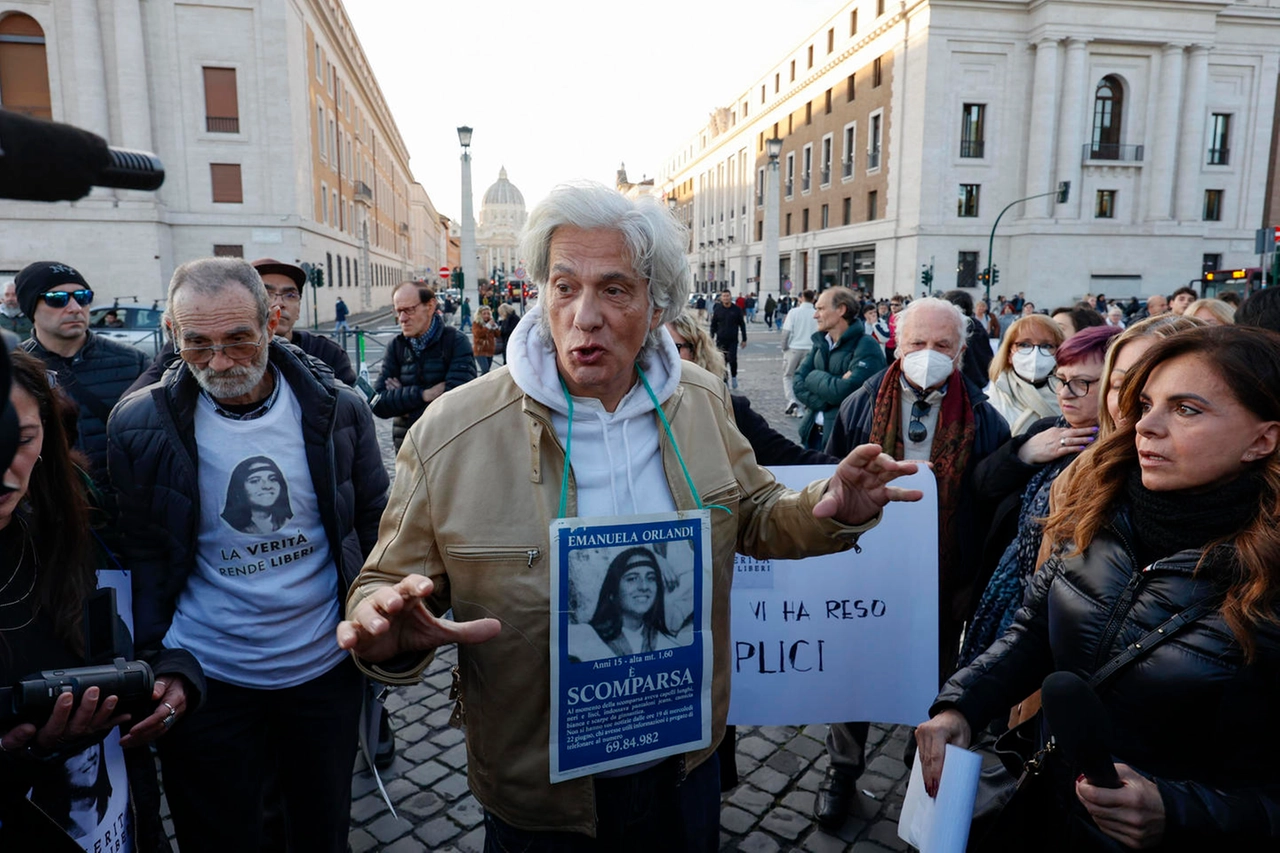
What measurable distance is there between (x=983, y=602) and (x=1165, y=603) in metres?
1.19

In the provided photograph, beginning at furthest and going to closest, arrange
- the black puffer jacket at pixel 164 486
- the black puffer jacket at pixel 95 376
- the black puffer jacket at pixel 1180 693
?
1. the black puffer jacket at pixel 95 376
2. the black puffer jacket at pixel 164 486
3. the black puffer jacket at pixel 1180 693

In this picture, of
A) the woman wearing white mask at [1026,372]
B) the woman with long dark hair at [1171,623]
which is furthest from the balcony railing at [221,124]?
the woman with long dark hair at [1171,623]

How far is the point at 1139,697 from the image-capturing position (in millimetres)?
1700

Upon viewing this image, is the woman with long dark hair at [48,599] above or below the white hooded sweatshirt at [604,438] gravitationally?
below

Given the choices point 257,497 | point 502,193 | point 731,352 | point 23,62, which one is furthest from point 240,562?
point 502,193

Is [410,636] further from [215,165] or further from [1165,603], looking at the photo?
[215,165]

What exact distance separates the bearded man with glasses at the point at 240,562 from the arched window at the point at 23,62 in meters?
33.9

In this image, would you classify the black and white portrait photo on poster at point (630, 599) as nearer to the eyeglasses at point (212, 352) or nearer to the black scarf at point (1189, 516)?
the black scarf at point (1189, 516)

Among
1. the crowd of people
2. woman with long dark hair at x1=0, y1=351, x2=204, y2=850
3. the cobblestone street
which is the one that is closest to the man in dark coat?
the cobblestone street

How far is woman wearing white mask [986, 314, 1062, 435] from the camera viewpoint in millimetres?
4059

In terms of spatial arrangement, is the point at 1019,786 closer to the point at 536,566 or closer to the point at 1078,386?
the point at 536,566

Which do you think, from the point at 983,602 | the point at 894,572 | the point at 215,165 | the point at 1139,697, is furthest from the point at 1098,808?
the point at 215,165

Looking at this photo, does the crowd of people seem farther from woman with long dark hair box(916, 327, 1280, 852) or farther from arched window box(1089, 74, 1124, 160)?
arched window box(1089, 74, 1124, 160)

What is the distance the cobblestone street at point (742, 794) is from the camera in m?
3.21
